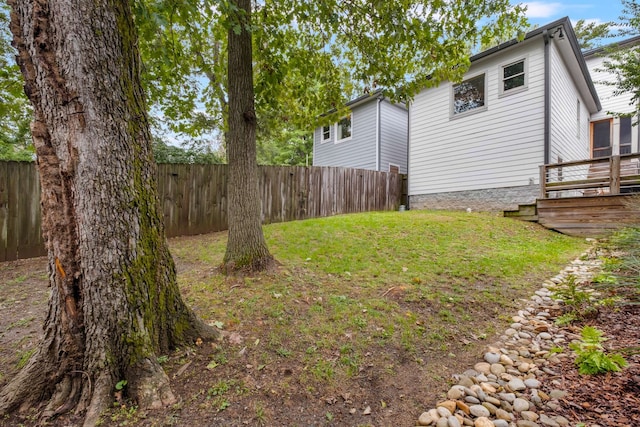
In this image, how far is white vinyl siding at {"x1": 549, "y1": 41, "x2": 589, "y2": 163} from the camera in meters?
8.13

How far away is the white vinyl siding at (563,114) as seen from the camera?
320 inches

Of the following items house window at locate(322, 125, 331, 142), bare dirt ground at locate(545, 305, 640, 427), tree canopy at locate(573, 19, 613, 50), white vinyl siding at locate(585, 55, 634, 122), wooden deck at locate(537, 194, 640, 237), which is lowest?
bare dirt ground at locate(545, 305, 640, 427)

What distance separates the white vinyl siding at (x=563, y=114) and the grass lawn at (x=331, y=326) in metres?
5.07

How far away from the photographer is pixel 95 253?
5.33ft

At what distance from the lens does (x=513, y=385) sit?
187 cm

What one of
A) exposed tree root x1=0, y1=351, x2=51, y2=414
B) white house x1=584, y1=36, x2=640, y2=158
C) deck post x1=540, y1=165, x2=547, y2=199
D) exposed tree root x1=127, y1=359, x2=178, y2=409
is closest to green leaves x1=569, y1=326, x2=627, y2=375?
exposed tree root x1=127, y1=359, x2=178, y2=409

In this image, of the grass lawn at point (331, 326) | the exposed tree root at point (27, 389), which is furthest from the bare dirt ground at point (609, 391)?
the exposed tree root at point (27, 389)

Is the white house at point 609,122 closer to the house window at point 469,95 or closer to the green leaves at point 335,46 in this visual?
the house window at point 469,95

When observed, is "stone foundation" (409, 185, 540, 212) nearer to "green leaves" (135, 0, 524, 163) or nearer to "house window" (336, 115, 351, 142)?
"house window" (336, 115, 351, 142)

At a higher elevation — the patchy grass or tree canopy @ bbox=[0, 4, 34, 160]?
tree canopy @ bbox=[0, 4, 34, 160]

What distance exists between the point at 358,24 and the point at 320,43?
2.55 ft

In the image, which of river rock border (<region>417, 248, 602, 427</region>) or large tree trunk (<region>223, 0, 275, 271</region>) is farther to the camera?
large tree trunk (<region>223, 0, 275, 271</region>)

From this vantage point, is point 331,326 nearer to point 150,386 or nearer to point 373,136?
point 150,386

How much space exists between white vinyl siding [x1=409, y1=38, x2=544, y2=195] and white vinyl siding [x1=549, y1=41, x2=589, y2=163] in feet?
1.51
